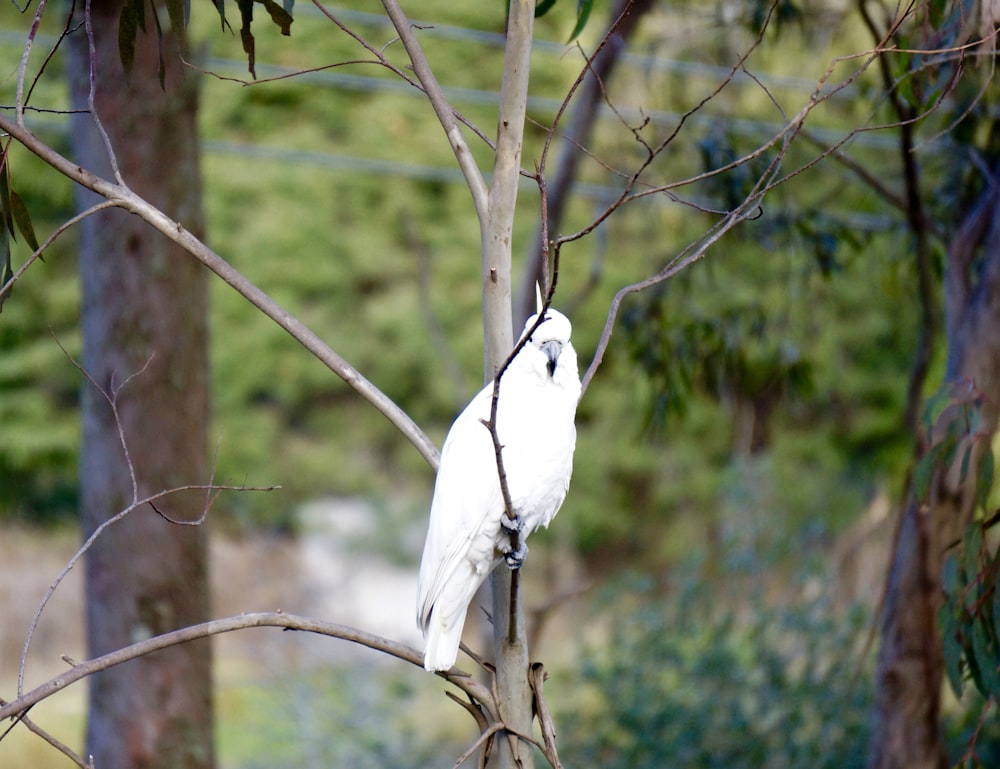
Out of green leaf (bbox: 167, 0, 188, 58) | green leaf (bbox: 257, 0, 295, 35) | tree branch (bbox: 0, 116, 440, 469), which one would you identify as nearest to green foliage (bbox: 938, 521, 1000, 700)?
tree branch (bbox: 0, 116, 440, 469)

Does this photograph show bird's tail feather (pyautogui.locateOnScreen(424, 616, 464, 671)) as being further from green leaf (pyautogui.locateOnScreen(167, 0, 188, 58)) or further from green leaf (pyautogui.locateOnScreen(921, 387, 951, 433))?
green leaf (pyautogui.locateOnScreen(921, 387, 951, 433))

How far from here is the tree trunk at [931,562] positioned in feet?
7.72

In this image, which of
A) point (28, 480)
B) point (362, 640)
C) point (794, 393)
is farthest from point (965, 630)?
point (28, 480)

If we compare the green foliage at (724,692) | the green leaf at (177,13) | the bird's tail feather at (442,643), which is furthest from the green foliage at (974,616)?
the green foliage at (724,692)

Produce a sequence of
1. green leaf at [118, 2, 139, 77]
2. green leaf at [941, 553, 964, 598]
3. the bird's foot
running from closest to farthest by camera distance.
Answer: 1. the bird's foot
2. green leaf at [118, 2, 139, 77]
3. green leaf at [941, 553, 964, 598]

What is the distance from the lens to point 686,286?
340 cm

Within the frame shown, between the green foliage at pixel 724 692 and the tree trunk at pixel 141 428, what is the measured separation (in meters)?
1.62

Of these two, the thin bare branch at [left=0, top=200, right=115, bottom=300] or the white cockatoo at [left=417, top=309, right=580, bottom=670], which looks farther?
the white cockatoo at [left=417, top=309, right=580, bottom=670]

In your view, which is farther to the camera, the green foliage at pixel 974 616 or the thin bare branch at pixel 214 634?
the green foliage at pixel 974 616

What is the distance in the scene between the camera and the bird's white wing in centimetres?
149

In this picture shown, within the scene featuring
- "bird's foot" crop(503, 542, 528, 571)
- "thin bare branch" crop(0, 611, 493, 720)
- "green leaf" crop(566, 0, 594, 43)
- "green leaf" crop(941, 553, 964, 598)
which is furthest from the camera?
"green leaf" crop(941, 553, 964, 598)

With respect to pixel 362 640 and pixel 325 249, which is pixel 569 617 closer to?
pixel 325 249

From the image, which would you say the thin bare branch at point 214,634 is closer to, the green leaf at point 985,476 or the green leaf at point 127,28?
the green leaf at point 127,28

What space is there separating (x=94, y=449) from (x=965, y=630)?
1.87 metres
